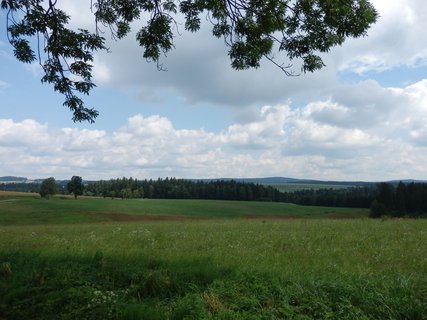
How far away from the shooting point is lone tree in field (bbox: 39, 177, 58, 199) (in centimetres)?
11469

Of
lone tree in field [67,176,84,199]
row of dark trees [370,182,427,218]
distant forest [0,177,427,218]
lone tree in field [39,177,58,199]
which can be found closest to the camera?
row of dark trees [370,182,427,218]

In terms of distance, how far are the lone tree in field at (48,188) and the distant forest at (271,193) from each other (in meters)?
10.9

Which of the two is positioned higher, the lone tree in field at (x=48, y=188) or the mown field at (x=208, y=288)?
the lone tree in field at (x=48, y=188)

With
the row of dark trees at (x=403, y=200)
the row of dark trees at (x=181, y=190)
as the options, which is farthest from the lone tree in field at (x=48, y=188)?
the row of dark trees at (x=403, y=200)

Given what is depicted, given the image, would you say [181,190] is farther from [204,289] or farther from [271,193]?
[204,289]

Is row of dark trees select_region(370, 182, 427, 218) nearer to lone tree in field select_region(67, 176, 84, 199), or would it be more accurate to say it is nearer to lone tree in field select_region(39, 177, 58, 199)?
lone tree in field select_region(67, 176, 84, 199)

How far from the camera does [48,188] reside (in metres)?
115

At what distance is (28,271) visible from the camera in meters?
9.04

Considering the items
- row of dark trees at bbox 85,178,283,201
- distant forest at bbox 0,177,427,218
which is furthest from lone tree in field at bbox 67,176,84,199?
row of dark trees at bbox 85,178,283,201

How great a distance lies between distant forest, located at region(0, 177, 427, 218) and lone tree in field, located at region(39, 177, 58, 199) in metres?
10.9

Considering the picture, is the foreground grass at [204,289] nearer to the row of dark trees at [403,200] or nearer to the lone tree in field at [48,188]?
the row of dark trees at [403,200]

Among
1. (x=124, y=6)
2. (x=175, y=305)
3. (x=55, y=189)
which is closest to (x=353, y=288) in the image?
(x=175, y=305)

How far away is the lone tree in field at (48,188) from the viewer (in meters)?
115

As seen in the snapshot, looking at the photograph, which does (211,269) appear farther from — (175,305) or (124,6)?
(124,6)
